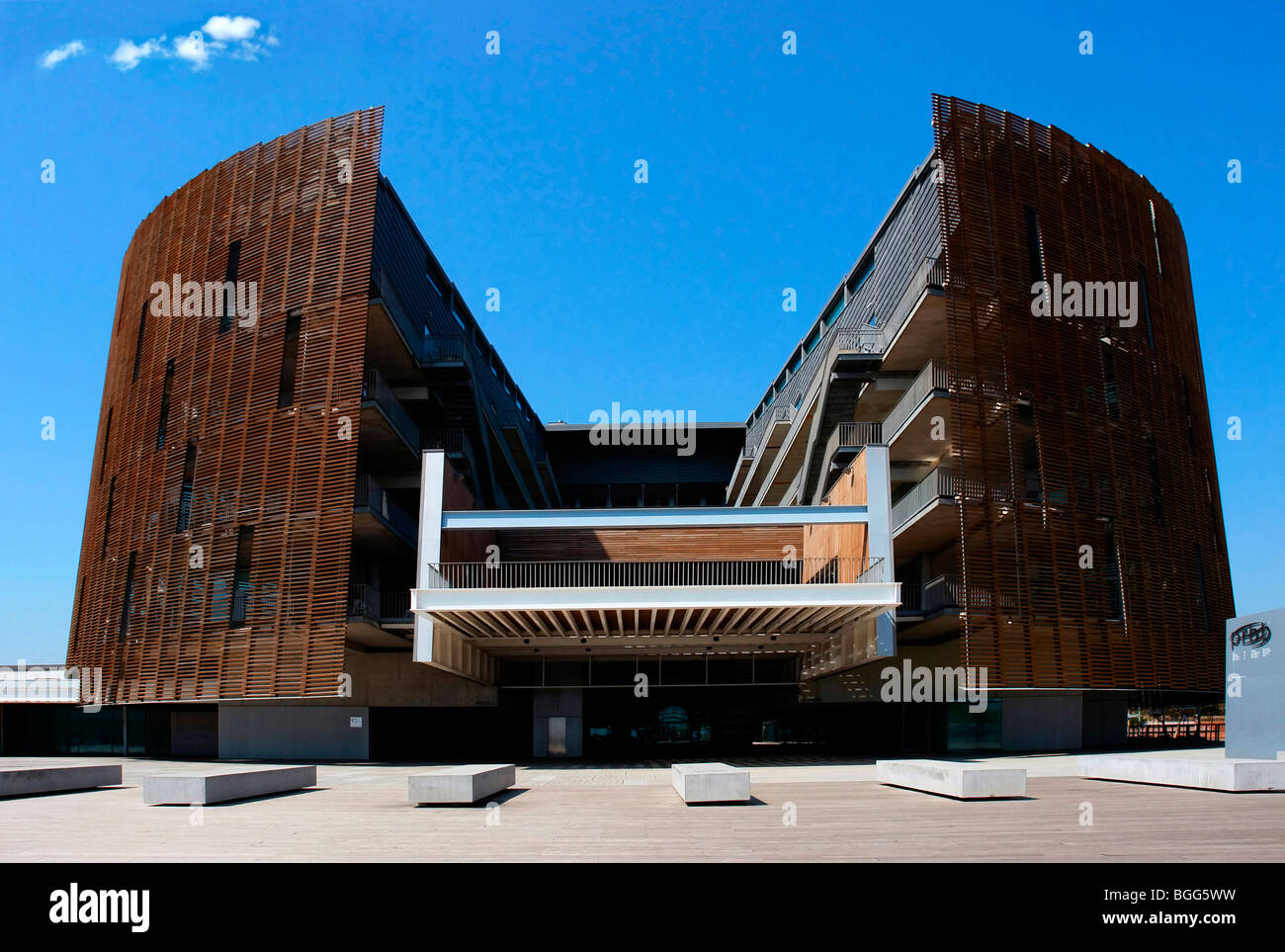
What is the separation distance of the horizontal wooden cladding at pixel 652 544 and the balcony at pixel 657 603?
1.06 ft

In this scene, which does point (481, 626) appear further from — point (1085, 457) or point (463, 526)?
point (1085, 457)

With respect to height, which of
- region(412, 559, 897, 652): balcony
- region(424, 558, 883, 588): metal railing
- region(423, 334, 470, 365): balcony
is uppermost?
region(423, 334, 470, 365): balcony

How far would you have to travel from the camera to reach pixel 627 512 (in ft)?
71.7

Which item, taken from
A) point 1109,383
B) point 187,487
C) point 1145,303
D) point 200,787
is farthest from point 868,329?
point 200,787

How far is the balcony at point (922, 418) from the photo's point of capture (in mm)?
26234

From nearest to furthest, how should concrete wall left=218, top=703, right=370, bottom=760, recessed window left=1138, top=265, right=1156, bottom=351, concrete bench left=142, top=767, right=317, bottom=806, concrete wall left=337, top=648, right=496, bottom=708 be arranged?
concrete bench left=142, top=767, right=317, bottom=806
concrete wall left=218, top=703, right=370, bottom=760
recessed window left=1138, top=265, right=1156, bottom=351
concrete wall left=337, top=648, right=496, bottom=708

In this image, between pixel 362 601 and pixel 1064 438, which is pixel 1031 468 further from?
pixel 362 601

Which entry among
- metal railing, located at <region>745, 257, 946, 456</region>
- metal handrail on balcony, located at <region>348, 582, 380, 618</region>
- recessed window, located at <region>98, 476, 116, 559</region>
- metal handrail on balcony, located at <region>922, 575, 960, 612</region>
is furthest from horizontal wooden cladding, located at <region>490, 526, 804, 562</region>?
recessed window, located at <region>98, 476, 116, 559</region>

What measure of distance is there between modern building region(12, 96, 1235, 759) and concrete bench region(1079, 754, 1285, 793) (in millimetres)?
6763

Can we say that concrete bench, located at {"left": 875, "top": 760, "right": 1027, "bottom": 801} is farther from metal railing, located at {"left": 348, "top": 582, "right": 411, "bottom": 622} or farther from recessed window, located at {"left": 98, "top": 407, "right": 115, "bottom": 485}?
recessed window, located at {"left": 98, "top": 407, "right": 115, "bottom": 485}

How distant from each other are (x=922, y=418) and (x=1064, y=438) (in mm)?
3708

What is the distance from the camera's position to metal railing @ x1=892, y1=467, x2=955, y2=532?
25.2 m

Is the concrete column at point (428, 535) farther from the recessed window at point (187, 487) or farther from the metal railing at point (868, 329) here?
the metal railing at point (868, 329)
